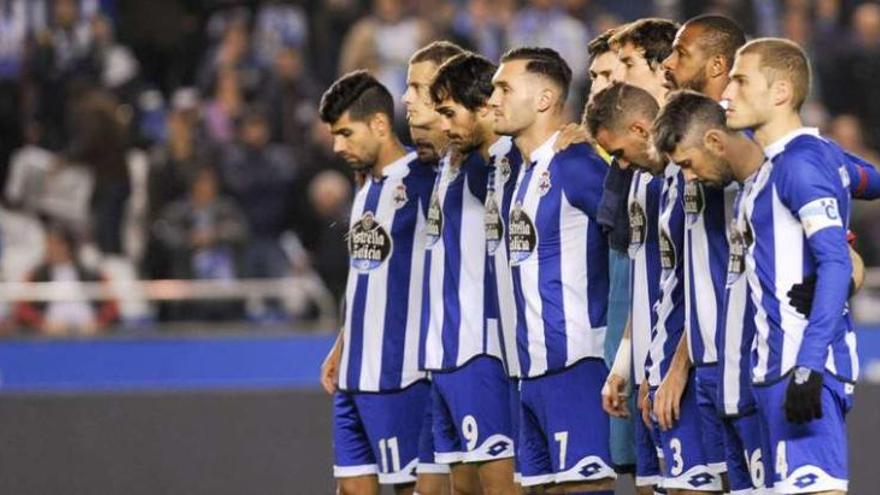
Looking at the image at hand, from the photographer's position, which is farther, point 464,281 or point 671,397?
point 464,281

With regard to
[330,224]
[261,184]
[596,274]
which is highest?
[261,184]

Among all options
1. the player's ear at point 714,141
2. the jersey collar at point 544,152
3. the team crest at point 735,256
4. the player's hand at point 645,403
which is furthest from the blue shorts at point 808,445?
the jersey collar at point 544,152

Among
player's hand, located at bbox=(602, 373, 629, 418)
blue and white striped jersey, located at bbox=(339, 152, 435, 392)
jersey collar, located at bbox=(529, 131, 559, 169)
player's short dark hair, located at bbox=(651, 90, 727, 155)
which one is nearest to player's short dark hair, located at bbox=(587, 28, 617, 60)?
jersey collar, located at bbox=(529, 131, 559, 169)

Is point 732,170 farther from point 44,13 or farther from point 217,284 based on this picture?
point 44,13

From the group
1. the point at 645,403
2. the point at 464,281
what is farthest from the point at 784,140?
the point at 464,281

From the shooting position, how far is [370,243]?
768 cm

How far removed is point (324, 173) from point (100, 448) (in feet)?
9.11

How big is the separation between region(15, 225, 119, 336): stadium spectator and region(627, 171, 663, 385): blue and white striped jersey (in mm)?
5399

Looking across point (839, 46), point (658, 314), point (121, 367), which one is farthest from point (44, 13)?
point (658, 314)

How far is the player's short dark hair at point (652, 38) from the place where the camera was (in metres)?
6.83

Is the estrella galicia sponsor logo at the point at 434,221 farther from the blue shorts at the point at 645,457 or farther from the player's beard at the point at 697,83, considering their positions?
the player's beard at the point at 697,83

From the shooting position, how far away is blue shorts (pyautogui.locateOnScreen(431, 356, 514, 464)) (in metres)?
7.28

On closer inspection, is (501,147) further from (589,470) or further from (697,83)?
(589,470)

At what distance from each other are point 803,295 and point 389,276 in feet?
8.11
